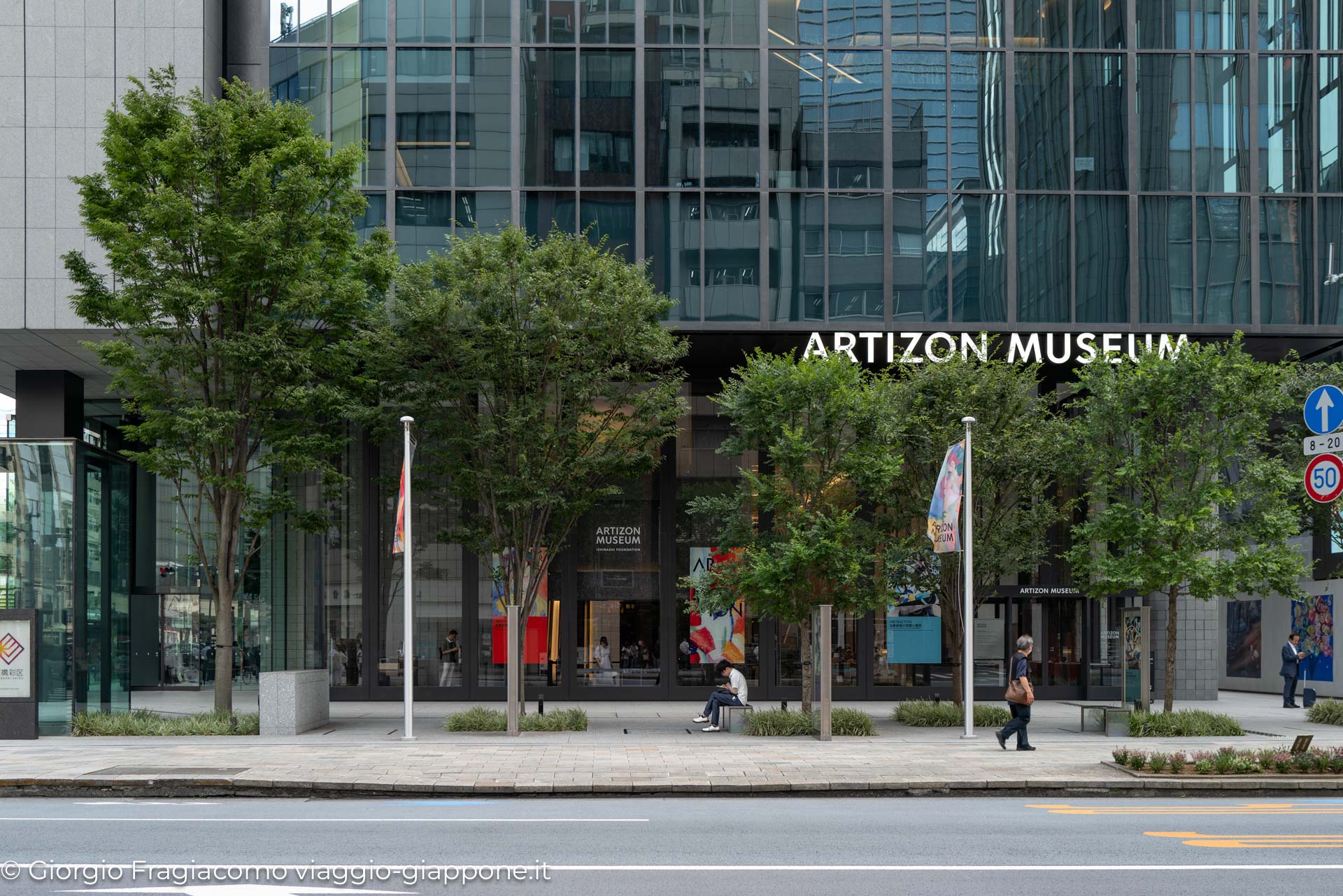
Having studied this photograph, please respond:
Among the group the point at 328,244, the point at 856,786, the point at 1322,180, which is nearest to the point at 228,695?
the point at 328,244

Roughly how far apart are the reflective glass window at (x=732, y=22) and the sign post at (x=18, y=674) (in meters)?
19.9

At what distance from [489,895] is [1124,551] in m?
18.6

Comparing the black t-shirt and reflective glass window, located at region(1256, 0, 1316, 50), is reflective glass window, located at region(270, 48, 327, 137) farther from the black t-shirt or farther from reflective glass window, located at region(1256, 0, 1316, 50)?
reflective glass window, located at region(1256, 0, 1316, 50)

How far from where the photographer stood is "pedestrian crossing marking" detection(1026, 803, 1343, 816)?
46.6 feet

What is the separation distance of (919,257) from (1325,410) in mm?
15244

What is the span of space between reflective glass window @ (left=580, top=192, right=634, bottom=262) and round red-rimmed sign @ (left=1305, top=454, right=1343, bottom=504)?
17.5 meters

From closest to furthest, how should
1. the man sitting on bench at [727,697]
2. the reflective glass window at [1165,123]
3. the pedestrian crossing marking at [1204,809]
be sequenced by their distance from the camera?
the pedestrian crossing marking at [1204,809] < the man sitting on bench at [727,697] < the reflective glass window at [1165,123]

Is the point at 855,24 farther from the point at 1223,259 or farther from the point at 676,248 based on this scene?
the point at 1223,259

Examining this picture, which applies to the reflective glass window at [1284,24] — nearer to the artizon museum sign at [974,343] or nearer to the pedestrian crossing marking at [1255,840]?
the artizon museum sign at [974,343]

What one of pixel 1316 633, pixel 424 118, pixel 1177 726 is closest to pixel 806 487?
pixel 1177 726

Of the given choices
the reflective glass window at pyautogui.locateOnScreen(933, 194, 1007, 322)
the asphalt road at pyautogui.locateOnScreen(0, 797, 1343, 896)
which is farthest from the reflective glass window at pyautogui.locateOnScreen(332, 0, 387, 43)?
the asphalt road at pyautogui.locateOnScreen(0, 797, 1343, 896)

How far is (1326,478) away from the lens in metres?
14.7

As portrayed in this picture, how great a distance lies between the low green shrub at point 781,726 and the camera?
22781 mm

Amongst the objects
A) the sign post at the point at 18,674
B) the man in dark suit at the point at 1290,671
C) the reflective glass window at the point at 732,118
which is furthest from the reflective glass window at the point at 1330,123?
the sign post at the point at 18,674
